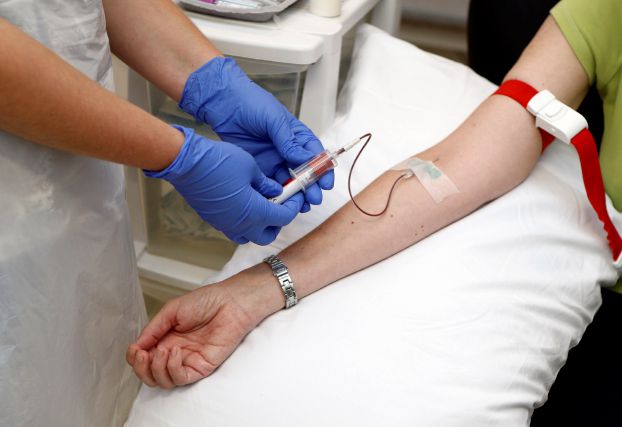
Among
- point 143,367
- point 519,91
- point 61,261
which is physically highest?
point 519,91

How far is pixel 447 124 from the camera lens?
3.66 ft

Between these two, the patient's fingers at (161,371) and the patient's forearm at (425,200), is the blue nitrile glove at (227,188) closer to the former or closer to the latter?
the patient's forearm at (425,200)

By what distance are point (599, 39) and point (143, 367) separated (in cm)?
88

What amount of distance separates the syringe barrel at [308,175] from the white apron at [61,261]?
0.81 ft

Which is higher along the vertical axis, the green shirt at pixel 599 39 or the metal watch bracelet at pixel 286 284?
the green shirt at pixel 599 39

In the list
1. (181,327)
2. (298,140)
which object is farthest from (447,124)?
(181,327)

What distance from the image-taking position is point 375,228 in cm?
91

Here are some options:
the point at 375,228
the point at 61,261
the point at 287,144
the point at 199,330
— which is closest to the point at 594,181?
the point at 375,228

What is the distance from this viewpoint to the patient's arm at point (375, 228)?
81cm

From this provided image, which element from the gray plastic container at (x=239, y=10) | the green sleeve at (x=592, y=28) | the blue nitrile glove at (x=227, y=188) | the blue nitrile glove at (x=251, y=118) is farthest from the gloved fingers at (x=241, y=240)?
the green sleeve at (x=592, y=28)

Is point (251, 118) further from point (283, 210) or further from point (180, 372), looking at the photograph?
point (180, 372)

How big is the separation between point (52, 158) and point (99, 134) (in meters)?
0.10

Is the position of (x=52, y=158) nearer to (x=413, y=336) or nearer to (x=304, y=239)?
(x=304, y=239)

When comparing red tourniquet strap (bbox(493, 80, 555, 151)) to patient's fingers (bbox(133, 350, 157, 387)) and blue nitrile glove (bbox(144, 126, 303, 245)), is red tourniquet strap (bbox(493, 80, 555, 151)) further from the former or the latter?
patient's fingers (bbox(133, 350, 157, 387))
